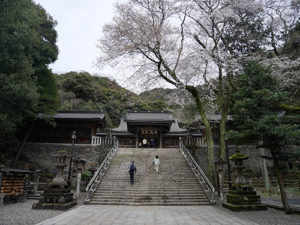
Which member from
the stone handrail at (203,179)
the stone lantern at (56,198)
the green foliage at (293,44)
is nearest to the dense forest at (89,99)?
the stone handrail at (203,179)

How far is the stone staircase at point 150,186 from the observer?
31.1ft

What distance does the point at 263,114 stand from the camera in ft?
26.7

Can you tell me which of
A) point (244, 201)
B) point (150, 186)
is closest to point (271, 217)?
point (244, 201)

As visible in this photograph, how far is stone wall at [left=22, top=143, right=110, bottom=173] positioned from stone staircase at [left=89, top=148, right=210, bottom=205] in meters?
4.50

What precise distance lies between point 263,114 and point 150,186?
720 cm

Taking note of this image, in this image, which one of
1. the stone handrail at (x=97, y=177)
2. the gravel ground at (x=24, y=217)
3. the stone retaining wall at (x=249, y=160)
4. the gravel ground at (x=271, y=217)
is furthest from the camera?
the stone retaining wall at (x=249, y=160)

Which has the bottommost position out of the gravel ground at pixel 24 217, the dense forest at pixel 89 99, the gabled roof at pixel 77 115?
the gravel ground at pixel 24 217

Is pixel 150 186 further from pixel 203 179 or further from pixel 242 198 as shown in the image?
pixel 242 198

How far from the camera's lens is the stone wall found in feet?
59.1

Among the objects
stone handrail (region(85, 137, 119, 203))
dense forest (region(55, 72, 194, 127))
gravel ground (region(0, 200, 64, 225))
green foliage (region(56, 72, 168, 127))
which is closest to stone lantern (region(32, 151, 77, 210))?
gravel ground (region(0, 200, 64, 225))

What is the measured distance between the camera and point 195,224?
18.6ft

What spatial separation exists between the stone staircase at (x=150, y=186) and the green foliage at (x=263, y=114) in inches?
171

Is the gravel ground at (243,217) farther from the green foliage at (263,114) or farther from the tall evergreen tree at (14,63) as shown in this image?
the tall evergreen tree at (14,63)

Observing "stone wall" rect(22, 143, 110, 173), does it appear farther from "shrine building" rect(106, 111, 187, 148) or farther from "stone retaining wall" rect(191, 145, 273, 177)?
"stone retaining wall" rect(191, 145, 273, 177)
